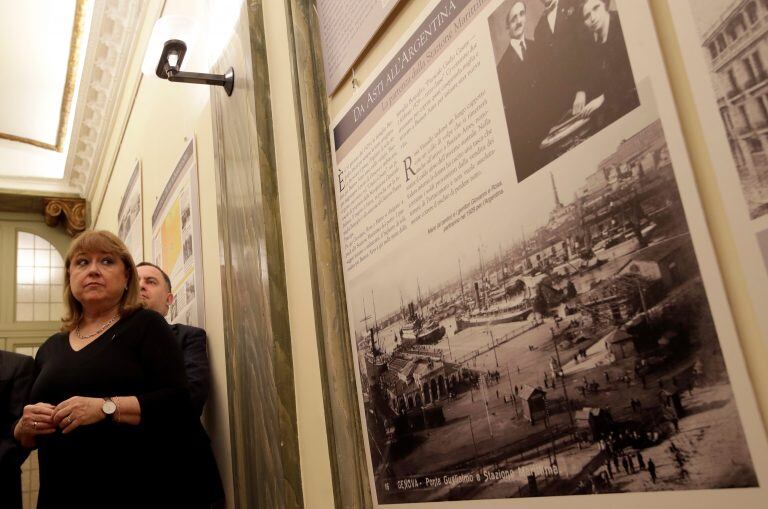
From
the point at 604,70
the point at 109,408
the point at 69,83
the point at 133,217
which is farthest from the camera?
the point at 69,83

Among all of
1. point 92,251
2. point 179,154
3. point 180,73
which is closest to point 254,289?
point 92,251

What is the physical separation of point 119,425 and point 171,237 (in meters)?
1.76

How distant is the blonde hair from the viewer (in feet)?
7.39

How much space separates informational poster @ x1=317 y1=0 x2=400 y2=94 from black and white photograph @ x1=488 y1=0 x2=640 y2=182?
0.49m

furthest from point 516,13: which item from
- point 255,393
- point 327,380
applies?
point 255,393

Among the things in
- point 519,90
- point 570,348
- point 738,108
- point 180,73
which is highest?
point 180,73

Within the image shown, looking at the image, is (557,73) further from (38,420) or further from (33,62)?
(33,62)

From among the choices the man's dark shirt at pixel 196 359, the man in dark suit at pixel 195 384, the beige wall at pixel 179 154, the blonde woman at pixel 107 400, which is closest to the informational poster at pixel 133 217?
the beige wall at pixel 179 154

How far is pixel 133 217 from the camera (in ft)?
15.7

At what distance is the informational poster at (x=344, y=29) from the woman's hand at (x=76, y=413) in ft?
3.87

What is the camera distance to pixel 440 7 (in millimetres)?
1398

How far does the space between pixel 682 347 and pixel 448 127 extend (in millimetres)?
695

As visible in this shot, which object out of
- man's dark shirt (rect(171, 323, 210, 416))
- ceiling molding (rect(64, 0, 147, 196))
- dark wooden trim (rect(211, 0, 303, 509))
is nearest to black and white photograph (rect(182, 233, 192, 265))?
man's dark shirt (rect(171, 323, 210, 416))

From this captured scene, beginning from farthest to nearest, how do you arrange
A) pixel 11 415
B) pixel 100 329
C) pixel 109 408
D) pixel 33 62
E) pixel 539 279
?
pixel 33 62 < pixel 11 415 < pixel 100 329 < pixel 109 408 < pixel 539 279
